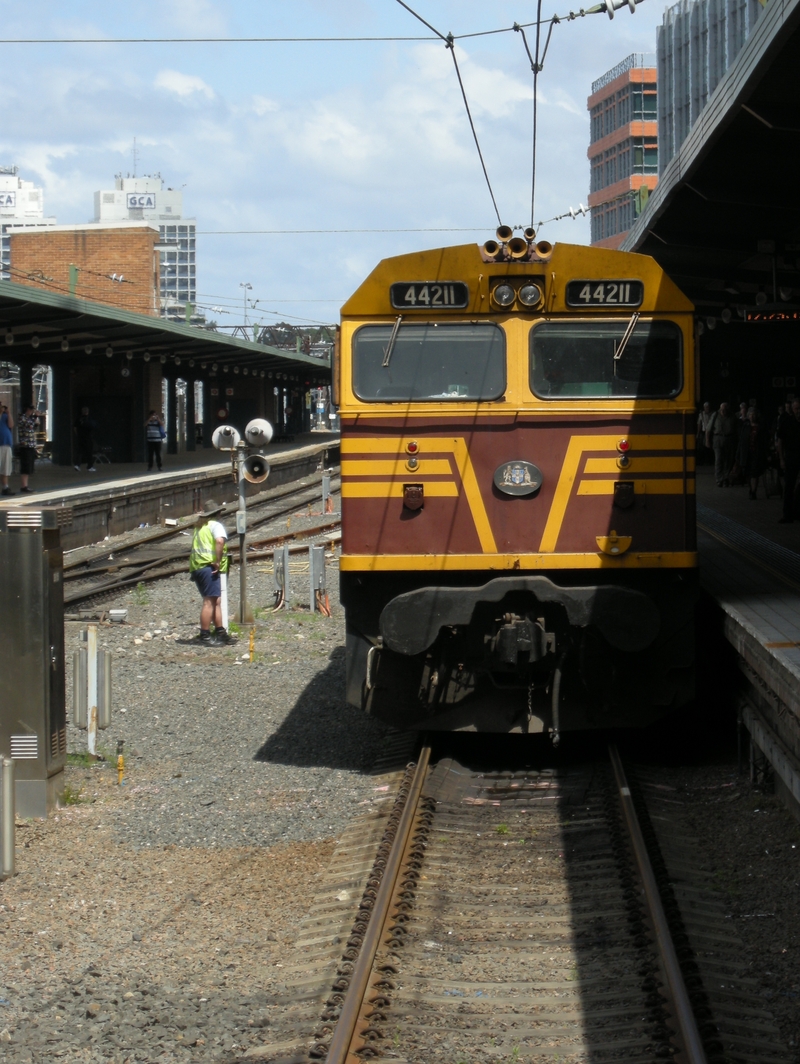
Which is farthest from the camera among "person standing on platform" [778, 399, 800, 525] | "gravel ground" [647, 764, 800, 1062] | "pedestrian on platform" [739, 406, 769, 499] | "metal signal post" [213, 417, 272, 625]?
"pedestrian on platform" [739, 406, 769, 499]

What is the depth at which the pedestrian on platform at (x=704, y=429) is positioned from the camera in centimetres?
2626

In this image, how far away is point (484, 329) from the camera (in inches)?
333

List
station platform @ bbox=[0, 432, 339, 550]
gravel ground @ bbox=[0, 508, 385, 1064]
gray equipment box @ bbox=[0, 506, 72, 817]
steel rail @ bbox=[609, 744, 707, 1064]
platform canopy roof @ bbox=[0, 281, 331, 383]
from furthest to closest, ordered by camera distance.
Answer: platform canopy roof @ bbox=[0, 281, 331, 383] → station platform @ bbox=[0, 432, 339, 550] → gray equipment box @ bbox=[0, 506, 72, 817] → gravel ground @ bbox=[0, 508, 385, 1064] → steel rail @ bbox=[609, 744, 707, 1064]

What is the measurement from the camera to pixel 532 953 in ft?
18.0

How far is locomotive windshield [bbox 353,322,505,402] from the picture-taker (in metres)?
8.41

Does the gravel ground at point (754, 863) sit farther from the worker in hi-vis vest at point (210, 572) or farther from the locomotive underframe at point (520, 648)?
the worker in hi-vis vest at point (210, 572)

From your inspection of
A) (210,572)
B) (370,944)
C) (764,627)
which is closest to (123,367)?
(210,572)

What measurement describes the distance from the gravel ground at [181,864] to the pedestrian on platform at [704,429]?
49.3ft

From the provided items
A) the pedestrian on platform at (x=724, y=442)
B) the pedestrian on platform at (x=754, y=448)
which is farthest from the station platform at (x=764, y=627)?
the pedestrian on platform at (x=724, y=442)

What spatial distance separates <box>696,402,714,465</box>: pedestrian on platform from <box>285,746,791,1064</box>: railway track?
17.5 metres

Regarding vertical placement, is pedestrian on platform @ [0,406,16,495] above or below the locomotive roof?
below

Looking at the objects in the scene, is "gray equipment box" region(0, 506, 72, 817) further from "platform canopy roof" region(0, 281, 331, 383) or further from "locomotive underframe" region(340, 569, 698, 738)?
"platform canopy roof" region(0, 281, 331, 383)

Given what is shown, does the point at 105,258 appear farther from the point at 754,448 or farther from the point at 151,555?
the point at 754,448

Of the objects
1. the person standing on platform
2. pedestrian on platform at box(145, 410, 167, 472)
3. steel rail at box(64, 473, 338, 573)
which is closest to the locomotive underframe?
the person standing on platform
